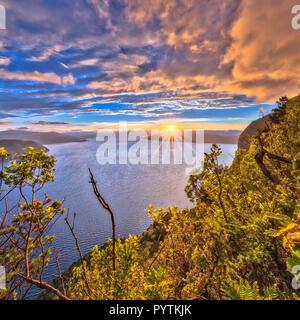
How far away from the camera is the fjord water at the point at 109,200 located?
3581 centimetres

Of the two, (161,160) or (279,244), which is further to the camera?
(161,160)

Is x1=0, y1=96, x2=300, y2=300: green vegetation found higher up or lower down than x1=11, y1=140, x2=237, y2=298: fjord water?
higher up

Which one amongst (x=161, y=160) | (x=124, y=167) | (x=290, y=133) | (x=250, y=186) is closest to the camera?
(x=250, y=186)

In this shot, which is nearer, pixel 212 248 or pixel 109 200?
pixel 212 248

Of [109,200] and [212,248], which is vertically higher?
[212,248]

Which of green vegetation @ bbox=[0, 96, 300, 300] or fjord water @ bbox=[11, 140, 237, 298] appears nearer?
green vegetation @ bbox=[0, 96, 300, 300]

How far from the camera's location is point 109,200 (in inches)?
2021

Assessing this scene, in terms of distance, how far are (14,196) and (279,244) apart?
62.0 meters

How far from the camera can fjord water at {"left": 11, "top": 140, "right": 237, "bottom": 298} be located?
35812 mm

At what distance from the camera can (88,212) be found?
1779 inches
